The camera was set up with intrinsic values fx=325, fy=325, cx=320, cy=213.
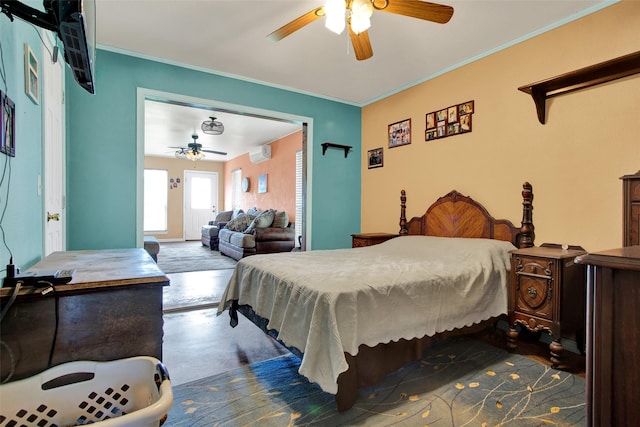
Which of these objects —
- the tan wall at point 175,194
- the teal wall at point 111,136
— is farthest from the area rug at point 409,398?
the tan wall at point 175,194

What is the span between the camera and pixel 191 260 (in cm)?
638

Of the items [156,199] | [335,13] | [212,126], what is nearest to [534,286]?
[335,13]

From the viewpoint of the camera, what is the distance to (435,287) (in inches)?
79.9

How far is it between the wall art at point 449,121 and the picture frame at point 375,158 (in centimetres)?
76

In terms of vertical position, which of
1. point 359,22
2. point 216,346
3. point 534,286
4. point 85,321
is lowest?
point 216,346

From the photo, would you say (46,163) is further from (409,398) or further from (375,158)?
(375,158)

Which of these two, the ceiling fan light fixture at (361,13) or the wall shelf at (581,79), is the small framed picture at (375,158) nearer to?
the wall shelf at (581,79)

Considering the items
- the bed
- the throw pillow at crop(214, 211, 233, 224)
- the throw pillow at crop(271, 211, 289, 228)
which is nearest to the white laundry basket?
the bed

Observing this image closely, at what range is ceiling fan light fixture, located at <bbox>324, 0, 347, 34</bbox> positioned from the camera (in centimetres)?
180

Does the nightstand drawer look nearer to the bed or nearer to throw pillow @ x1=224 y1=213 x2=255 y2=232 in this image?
the bed

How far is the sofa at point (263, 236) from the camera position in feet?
19.5

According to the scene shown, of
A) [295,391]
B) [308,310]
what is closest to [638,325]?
[308,310]

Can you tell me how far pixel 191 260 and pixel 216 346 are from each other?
4.20 metres

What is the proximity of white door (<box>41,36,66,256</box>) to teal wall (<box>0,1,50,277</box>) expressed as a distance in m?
0.15
